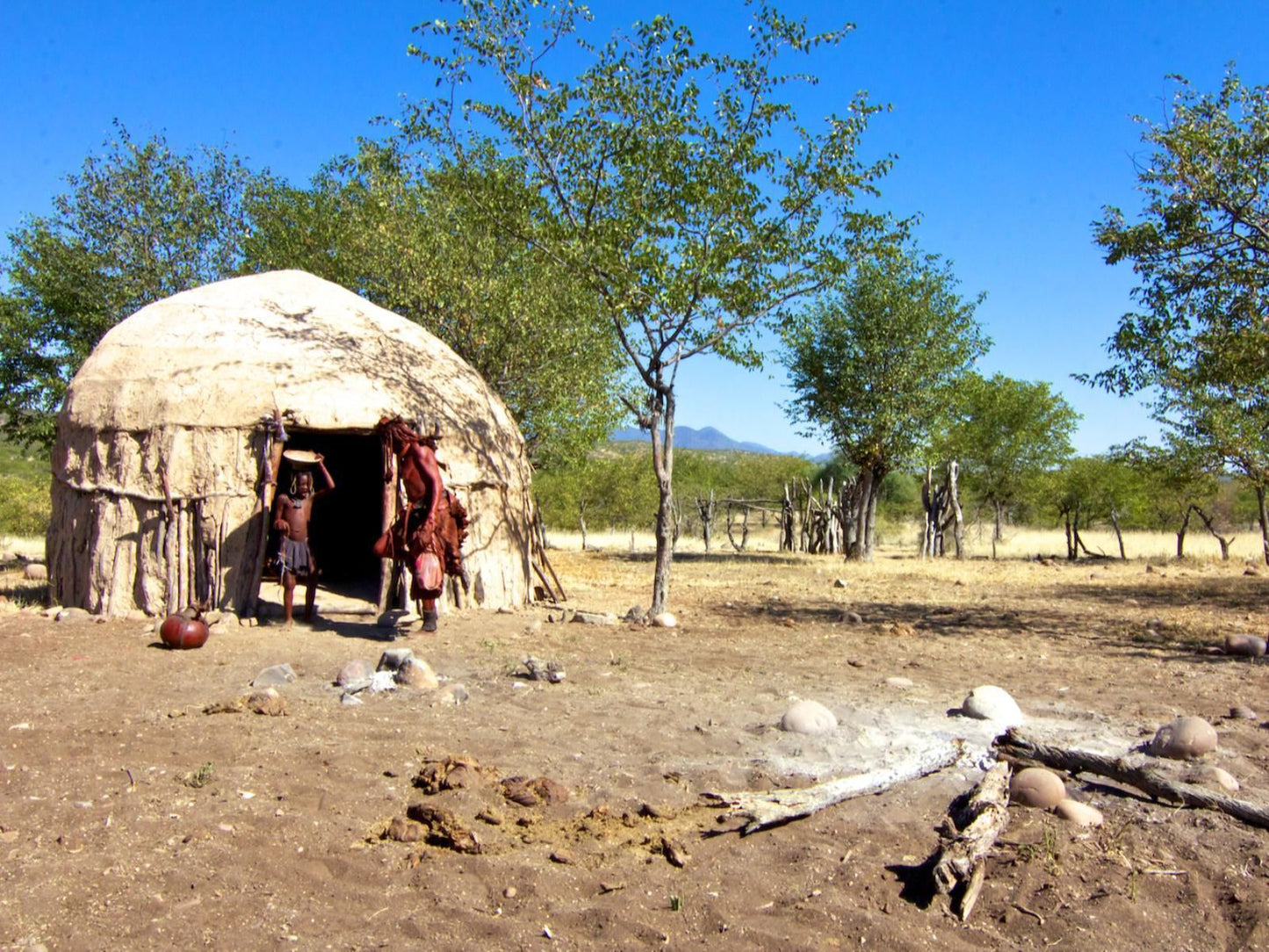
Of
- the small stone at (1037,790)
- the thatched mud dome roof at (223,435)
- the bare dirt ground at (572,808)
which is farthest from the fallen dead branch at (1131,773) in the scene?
the thatched mud dome roof at (223,435)

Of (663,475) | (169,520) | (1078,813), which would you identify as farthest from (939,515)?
(1078,813)

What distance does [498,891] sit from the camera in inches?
147

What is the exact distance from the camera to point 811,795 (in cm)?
455

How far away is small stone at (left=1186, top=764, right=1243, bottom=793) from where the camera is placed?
191 inches

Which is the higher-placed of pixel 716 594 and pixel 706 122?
pixel 706 122

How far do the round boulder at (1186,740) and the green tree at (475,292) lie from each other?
10935 mm

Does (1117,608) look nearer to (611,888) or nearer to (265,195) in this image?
(611,888)

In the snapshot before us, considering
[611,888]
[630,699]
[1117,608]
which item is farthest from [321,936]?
[1117,608]

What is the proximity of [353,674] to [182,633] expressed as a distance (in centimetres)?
223

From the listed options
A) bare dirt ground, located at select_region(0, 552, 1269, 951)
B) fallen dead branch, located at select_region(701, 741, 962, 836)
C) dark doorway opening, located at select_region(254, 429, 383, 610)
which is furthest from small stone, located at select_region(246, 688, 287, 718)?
Answer: dark doorway opening, located at select_region(254, 429, 383, 610)

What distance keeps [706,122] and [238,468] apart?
6209 mm

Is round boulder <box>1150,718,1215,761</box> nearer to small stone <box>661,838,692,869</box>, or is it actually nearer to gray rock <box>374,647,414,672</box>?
small stone <box>661,838,692,869</box>

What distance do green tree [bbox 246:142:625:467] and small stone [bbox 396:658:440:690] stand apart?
880 centimetres

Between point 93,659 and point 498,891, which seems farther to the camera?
point 93,659
